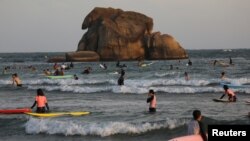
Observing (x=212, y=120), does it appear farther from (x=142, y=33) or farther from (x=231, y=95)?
(x=142, y=33)

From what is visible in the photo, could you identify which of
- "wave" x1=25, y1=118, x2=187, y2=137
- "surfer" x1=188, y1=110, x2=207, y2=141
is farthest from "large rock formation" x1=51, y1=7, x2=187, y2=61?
"surfer" x1=188, y1=110, x2=207, y2=141

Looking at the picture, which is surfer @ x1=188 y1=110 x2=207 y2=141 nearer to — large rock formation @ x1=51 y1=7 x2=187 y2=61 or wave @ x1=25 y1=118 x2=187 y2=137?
wave @ x1=25 y1=118 x2=187 y2=137

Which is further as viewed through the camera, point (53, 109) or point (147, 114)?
point (53, 109)

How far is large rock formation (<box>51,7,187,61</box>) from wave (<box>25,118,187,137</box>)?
7190cm

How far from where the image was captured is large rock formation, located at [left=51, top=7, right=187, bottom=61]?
90.8m

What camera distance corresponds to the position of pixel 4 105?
87.4 feet

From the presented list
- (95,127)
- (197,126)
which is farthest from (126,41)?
(197,126)

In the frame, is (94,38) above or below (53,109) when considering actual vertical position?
above

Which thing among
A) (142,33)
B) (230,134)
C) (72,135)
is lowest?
(72,135)

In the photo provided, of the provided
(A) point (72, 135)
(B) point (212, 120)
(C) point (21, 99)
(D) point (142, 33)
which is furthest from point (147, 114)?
(D) point (142, 33)

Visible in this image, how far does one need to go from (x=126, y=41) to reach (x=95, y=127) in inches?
2964

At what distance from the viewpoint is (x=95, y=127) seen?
17.5 meters

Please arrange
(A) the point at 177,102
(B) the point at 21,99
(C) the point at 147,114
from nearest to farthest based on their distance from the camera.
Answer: (C) the point at 147,114 → (A) the point at 177,102 → (B) the point at 21,99

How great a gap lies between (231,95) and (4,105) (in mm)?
12479
